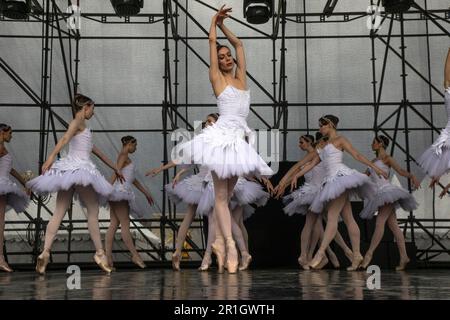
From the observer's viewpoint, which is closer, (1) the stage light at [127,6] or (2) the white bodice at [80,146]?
(2) the white bodice at [80,146]

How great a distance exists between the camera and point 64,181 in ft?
14.2

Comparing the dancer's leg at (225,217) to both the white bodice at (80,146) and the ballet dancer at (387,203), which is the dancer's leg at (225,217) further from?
the ballet dancer at (387,203)

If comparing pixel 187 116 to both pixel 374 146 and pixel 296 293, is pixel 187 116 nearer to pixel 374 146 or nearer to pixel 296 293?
pixel 374 146

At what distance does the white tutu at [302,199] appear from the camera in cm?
592

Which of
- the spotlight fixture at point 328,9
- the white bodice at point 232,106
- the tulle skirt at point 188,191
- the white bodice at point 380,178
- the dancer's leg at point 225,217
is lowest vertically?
the dancer's leg at point 225,217

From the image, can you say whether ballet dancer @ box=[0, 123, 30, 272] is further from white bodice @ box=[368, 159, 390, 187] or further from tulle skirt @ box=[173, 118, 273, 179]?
white bodice @ box=[368, 159, 390, 187]

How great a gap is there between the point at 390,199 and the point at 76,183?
9.47 ft

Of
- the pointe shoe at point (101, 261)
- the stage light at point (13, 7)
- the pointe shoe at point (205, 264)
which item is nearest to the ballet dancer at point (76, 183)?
the pointe shoe at point (101, 261)

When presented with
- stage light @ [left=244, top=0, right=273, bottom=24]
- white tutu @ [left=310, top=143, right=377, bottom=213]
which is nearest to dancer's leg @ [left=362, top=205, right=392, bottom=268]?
white tutu @ [left=310, top=143, right=377, bottom=213]

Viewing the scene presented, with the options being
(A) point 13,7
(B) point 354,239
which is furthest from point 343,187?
(A) point 13,7

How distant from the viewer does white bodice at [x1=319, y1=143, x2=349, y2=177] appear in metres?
5.28

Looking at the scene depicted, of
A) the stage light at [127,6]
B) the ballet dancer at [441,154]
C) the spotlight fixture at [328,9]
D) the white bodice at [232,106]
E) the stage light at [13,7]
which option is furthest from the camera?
the spotlight fixture at [328,9]

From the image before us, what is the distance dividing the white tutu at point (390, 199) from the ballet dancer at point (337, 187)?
15.7 inches

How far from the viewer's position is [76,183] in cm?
434
